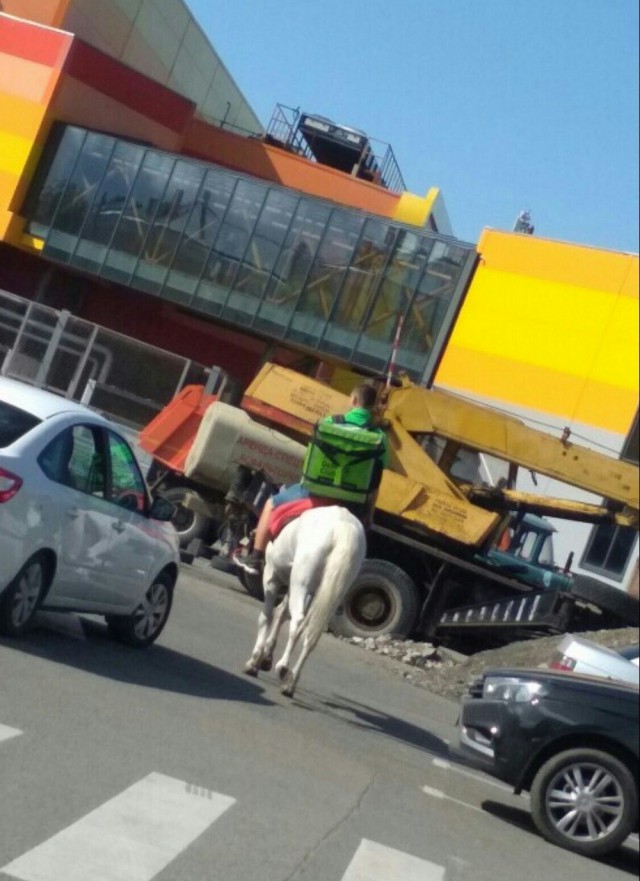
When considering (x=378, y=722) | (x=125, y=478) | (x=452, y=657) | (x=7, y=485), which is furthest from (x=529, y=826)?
(x=452, y=657)

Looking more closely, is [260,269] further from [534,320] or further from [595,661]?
[595,661]

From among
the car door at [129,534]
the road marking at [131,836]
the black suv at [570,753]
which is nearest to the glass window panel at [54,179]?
the car door at [129,534]

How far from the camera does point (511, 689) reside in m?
10.0

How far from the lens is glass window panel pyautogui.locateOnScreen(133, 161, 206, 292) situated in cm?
4006

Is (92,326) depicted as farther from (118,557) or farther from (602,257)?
(118,557)

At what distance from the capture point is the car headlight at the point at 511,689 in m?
9.85

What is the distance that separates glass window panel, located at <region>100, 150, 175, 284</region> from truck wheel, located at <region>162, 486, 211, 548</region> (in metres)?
19.6

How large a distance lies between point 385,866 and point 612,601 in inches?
461

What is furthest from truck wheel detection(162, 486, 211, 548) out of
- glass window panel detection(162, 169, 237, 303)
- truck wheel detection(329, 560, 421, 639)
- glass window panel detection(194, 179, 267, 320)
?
glass window panel detection(162, 169, 237, 303)

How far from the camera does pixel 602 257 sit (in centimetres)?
4050

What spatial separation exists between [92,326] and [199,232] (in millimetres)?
10011

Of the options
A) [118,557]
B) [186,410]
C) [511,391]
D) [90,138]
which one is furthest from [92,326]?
[118,557]

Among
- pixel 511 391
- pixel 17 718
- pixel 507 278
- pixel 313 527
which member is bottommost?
pixel 17 718

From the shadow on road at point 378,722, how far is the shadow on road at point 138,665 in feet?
2.18
